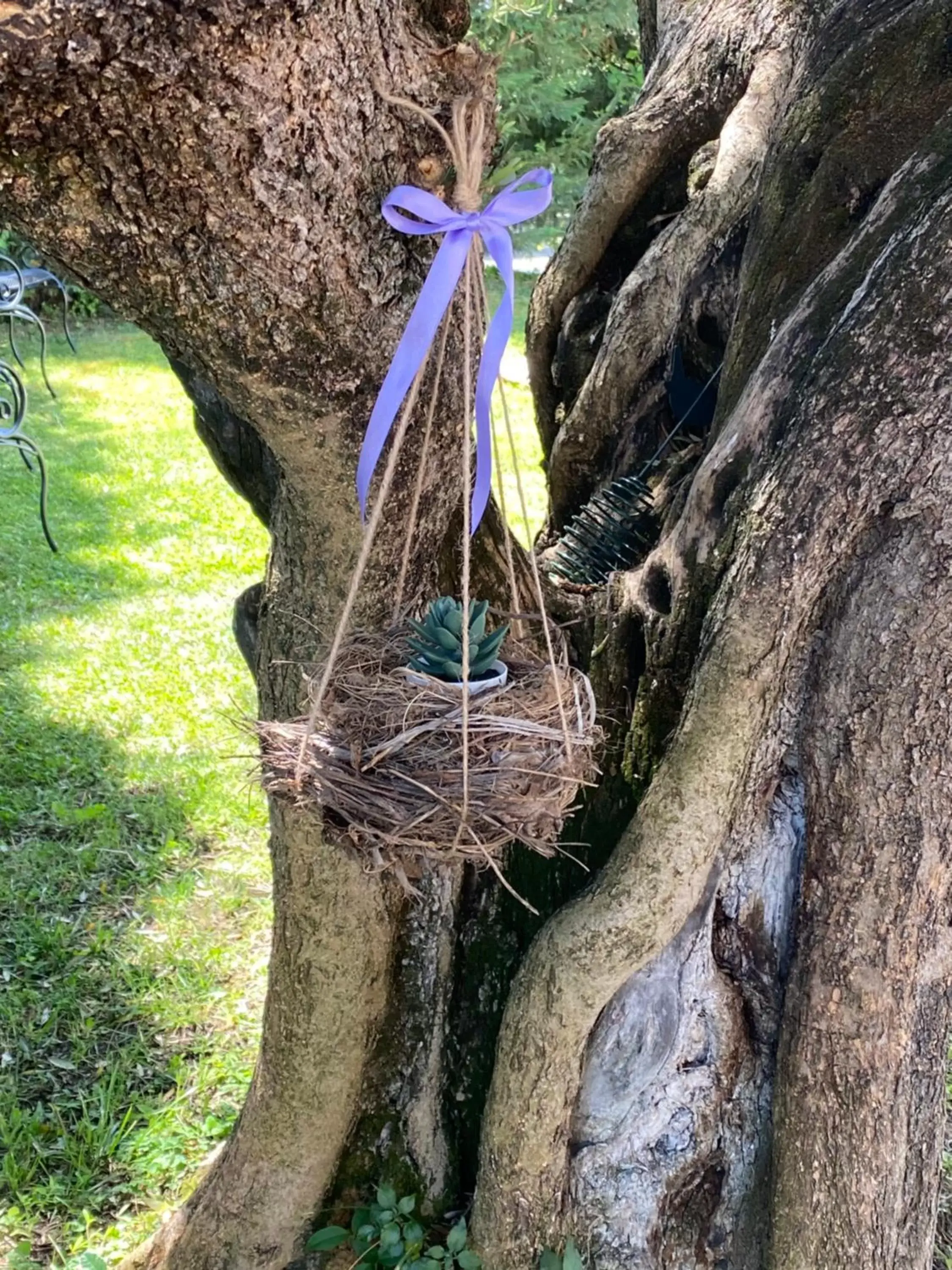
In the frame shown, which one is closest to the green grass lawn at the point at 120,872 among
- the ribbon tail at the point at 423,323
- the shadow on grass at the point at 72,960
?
the shadow on grass at the point at 72,960

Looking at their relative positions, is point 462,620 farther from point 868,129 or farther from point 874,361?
point 868,129

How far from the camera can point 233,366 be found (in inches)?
68.9

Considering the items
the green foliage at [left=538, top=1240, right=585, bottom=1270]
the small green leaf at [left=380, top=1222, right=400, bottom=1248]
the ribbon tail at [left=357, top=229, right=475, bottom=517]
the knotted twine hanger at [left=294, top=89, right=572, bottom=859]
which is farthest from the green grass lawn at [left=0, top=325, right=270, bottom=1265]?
the green foliage at [left=538, top=1240, right=585, bottom=1270]

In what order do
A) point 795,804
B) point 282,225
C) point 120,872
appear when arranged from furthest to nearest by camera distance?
point 120,872, point 795,804, point 282,225

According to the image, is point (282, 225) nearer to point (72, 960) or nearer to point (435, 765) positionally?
point (435, 765)

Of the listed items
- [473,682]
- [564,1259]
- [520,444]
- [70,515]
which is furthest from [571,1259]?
[520,444]

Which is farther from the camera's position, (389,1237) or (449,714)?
(389,1237)

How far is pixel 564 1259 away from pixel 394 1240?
1.31ft

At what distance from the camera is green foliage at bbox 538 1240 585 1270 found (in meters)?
2.41

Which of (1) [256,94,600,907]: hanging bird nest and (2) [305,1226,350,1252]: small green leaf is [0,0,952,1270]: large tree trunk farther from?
(1) [256,94,600,907]: hanging bird nest

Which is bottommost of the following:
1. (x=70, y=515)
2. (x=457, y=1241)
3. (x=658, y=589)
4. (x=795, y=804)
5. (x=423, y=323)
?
(x=457, y=1241)

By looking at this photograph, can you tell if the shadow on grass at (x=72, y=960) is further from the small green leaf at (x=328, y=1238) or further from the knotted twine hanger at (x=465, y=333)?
the knotted twine hanger at (x=465, y=333)

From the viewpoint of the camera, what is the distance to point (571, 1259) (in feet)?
7.93

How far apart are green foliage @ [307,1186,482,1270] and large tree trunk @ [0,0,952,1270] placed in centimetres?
7
